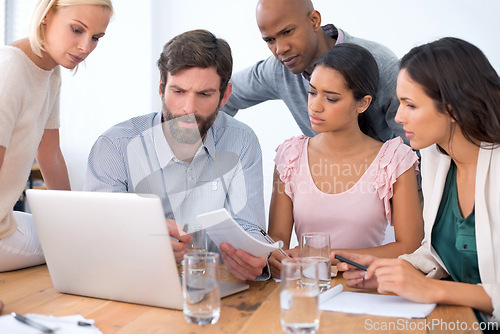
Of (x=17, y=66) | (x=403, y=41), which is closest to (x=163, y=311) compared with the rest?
(x=17, y=66)

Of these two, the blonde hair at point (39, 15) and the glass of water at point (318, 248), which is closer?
the glass of water at point (318, 248)

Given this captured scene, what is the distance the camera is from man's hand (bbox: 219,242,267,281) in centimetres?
125

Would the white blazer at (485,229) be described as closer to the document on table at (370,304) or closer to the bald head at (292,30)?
the document on table at (370,304)

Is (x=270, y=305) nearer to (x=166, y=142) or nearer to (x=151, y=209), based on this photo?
(x=151, y=209)

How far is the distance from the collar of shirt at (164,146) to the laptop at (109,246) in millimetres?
659

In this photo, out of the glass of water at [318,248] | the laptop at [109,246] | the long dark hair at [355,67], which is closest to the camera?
the laptop at [109,246]

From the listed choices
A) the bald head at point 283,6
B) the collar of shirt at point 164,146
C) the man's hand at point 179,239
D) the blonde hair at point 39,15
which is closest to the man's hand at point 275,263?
the man's hand at point 179,239

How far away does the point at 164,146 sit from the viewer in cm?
182

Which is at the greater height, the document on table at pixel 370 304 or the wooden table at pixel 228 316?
the wooden table at pixel 228 316

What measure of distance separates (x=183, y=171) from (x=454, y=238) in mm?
905

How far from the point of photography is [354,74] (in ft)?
6.33

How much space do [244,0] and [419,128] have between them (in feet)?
10.9

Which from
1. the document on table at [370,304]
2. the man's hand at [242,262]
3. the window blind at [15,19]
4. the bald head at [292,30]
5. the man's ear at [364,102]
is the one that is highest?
the window blind at [15,19]

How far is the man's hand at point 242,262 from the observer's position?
49.1 inches
